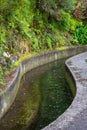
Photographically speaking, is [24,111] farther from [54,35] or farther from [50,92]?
[54,35]

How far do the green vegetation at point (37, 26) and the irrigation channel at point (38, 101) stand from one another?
4.25 feet

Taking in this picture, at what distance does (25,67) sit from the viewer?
71.4ft

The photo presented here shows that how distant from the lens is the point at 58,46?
28625mm

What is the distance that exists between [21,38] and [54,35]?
6131 millimetres

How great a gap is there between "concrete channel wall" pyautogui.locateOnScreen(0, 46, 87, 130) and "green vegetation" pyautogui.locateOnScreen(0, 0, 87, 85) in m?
0.57

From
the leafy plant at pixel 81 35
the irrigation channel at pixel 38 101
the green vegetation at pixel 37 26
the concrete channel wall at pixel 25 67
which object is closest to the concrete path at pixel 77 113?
the concrete channel wall at pixel 25 67

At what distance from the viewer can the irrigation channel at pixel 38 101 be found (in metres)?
13.1

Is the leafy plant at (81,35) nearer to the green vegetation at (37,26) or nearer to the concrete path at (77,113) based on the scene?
the green vegetation at (37,26)

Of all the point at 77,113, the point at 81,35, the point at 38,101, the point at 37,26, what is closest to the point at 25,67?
the point at 38,101

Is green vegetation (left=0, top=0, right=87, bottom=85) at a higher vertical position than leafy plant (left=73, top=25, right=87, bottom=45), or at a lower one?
higher

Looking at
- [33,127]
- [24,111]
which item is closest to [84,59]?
[24,111]

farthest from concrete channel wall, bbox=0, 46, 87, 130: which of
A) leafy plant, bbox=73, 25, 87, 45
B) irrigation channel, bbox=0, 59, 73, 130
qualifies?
leafy plant, bbox=73, 25, 87, 45

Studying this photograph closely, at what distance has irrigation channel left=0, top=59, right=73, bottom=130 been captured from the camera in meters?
13.1

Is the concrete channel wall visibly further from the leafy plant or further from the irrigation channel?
the leafy plant
